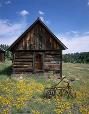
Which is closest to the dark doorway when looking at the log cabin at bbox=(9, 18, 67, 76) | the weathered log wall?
the log cabin at bbox=(9, 18, 67, 76)

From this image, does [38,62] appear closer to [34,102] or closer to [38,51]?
[38,51]

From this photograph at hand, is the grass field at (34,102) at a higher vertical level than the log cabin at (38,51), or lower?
lower

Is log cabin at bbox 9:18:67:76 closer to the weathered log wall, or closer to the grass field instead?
the weathered log wall

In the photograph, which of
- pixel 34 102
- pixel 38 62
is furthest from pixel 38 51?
pixel 34 102

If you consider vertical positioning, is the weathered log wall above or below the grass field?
above

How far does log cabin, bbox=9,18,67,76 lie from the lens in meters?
29.2

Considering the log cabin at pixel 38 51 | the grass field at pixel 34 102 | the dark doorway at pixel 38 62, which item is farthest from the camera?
the dark doorway at pixel 38 62

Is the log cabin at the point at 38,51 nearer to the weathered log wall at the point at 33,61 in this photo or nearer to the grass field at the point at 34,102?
the weathered log wall at the point at 33,61

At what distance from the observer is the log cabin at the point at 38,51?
95.9 feet

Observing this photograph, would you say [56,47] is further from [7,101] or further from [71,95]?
[7,101]

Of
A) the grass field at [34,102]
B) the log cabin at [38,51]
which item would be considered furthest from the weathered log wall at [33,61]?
the grass field at [34,102]

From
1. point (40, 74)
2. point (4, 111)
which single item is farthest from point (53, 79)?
point (4, 111)

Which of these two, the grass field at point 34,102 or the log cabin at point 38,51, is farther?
the log cabin at point 38,51

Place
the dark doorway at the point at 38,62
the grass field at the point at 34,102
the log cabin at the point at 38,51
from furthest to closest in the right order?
the dark doorway at the point at 38,62 < the log cabin at the point at 38,51 < the grass field at the point at 34,102
